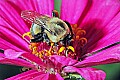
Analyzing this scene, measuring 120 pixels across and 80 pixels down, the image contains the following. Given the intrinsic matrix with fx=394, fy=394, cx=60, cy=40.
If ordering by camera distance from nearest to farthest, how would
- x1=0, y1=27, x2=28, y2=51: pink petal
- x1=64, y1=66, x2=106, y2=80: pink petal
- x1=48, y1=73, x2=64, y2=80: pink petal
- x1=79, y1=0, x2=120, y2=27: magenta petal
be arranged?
x1=64, y1=66, x2=106, y2=80: pink petal
x1=48, y1=73, x2=64, y2=80: pink petal
x1=0, y1=27, x2=28, y2=51: pink petal
x1=79, y1=0, x2=120, y2=27: magenta petal

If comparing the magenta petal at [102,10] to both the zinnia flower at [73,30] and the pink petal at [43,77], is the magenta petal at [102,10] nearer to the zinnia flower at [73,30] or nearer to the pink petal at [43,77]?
the zinnia flower at [73,30]

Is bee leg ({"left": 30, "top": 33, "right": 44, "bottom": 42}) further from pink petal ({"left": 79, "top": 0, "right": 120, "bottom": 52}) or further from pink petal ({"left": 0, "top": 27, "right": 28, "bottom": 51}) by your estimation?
pink petal ({"left": 79, "top": 0, "right": 120, "bottom": 52})

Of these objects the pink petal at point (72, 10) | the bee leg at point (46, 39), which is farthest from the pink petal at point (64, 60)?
the pink petal at point (72, 10)

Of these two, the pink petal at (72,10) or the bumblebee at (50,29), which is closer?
the bumblebee at (50,29)

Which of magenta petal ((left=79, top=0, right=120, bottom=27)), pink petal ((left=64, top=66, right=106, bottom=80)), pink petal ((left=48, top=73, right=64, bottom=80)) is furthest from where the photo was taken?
magenta petal ((left=79, top=0, right=120, bottom=27))

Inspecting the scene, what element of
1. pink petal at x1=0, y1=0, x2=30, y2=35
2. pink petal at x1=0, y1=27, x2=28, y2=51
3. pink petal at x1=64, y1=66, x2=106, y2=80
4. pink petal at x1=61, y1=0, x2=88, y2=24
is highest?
pink petal at x1=61, y1=0, x2=88, y2=24

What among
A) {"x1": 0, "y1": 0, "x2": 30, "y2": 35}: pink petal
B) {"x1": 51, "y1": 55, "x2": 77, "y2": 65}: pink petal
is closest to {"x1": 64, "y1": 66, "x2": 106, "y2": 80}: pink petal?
{"x1": 51, "y1": 55, "x2": 77, "y2": 65}: pink petal

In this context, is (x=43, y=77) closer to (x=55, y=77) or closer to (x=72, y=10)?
(x=55, y=77)

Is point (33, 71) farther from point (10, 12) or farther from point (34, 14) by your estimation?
point (10, 12)
